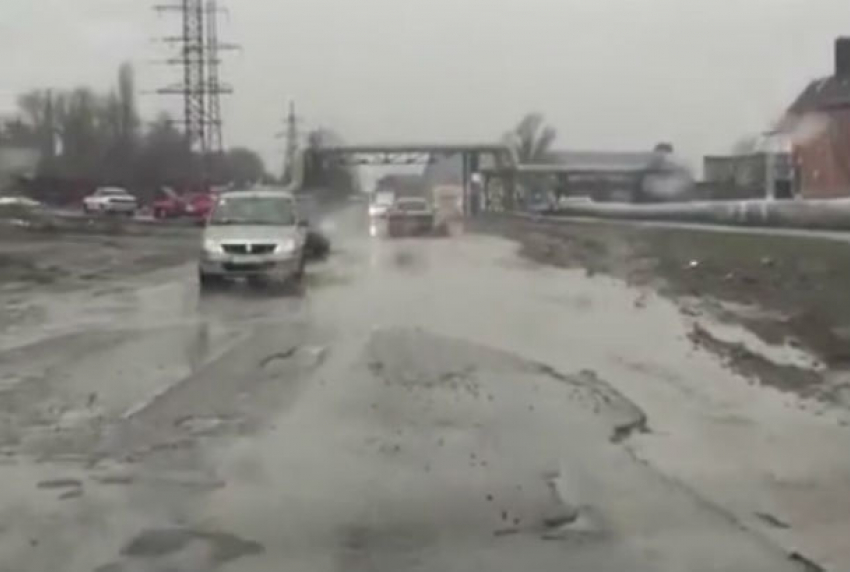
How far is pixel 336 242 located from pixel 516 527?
49496 mm

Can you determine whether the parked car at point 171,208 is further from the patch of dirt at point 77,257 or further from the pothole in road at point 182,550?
the pothole in road at point 182,550

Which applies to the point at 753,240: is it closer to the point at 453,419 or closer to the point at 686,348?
the point at 686,348

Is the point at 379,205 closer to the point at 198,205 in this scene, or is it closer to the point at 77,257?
the point at 198,205

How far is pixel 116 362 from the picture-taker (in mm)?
16281

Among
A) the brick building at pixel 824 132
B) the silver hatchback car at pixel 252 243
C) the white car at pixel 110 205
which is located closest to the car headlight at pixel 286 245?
the silver hatchback car at pixel 252 243

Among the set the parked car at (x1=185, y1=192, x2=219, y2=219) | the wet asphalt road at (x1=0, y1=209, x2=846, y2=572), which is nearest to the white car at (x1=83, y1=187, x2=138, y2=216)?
the parked car at (x1=185, y1=192, x2=219, y2=219)

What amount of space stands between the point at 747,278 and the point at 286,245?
9.21 metres

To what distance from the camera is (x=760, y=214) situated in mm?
50156

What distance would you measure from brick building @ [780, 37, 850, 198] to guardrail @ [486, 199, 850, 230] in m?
9.67

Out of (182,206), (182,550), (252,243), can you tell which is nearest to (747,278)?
(252,243)

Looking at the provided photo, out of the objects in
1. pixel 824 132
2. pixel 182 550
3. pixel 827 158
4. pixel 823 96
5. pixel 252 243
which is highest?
pixel 823 96

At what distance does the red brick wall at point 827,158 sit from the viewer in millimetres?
75375

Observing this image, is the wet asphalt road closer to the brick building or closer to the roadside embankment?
the roadside embankment

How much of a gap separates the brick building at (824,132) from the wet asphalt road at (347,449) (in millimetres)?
56783
